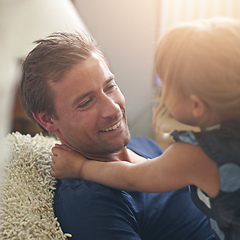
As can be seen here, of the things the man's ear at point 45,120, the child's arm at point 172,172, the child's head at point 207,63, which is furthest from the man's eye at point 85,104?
the child's head at point 207,63

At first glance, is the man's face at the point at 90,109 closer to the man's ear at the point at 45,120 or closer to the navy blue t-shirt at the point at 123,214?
the man's ear at the point at 45,120

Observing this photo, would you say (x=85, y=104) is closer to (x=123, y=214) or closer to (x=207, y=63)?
(x=123, y=214)

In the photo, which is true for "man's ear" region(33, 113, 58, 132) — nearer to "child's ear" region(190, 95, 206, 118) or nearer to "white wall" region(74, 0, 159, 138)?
"child's ear" region(190, 95, 206, 118)

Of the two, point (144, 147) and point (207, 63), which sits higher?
point (207, 63)

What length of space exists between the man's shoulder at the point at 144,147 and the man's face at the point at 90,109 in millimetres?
181

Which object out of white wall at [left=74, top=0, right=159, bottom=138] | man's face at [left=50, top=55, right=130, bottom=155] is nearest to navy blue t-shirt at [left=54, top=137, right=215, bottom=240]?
man's face at [left=50, top=55, right=130, bottom=155]

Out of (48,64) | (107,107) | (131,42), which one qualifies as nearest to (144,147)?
(107,107)

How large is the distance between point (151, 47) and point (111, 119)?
2.08m

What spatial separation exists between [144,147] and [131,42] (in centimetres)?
183

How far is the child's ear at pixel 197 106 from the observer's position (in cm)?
67

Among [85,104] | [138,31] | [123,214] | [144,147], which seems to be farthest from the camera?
[138,31]

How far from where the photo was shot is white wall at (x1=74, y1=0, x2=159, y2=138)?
2852mm

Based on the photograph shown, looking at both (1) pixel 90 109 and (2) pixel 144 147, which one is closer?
(1) pixel 90 109

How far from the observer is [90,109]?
0.99 meters
